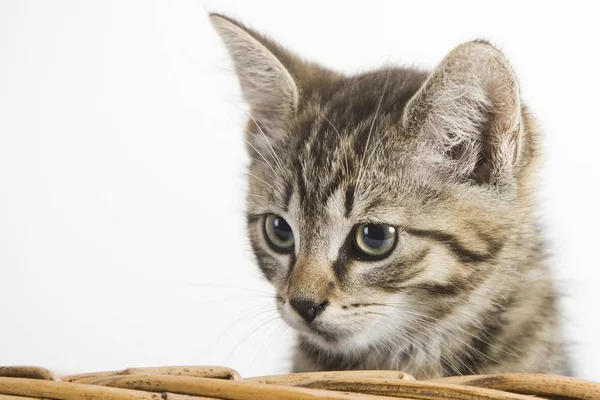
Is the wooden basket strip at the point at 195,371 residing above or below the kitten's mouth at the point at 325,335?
below

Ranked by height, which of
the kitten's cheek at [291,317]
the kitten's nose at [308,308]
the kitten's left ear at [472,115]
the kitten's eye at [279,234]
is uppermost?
the kitten's left ear at [472,115]

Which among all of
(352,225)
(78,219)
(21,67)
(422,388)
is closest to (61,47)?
(21,67)

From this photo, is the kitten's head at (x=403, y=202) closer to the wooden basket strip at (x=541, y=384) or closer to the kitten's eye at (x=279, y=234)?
the kitten's eye at (x=279, y=234)

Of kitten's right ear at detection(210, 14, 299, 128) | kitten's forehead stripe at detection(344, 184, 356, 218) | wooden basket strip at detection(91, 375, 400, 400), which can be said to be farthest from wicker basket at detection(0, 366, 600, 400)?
kitten's right ear at detection(210, 14, 299, 128)

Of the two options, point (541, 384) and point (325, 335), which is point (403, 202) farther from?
point (541, 384)

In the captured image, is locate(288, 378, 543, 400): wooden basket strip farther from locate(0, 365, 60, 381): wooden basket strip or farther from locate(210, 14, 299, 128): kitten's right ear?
locate(210, 14, 299, 128): kitten's right ear

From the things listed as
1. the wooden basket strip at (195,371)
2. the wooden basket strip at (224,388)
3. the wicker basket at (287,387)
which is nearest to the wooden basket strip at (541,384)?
the wicker basket at (287,387)
